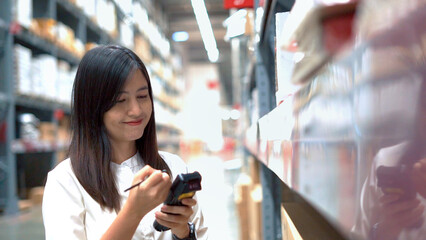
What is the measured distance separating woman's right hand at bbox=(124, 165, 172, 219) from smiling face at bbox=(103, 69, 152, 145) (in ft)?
0.87

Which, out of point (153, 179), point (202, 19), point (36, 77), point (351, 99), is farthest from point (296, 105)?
point (202, 19)

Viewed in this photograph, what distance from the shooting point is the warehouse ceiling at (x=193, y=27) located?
482 inches

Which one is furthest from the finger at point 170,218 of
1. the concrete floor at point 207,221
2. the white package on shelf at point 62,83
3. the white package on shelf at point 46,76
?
the white package on shelf at point 62,83

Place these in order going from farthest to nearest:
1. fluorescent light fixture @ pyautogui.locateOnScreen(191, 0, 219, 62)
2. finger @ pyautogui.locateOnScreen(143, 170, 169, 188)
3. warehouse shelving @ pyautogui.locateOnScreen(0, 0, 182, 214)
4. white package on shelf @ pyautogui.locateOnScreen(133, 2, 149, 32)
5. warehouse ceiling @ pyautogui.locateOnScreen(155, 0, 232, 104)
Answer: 1. warehouse ceiling @ pyautogui.locateOnScreen(155, 0, 232, 104)
2. white package on shelf @ pyautogui.locateOnScreen(133, 2, 149, 32)
3. fluorescent light fixture @ pyautogui.locateOnScreen(191, 0, 219, 62)
4. warehouse shelving @ pyautogui.locateOnScreen(0, 0, 182, 214)
5. finger @ pyautogui.locateOnScreen(143, 170, 169, 188)

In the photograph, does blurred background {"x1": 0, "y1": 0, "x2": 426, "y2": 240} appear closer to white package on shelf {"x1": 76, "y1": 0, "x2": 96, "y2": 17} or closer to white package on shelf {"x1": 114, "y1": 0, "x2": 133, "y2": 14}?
white package on shelf {"x1": 76, "y1": 0, "x2": 96, "y2": 17}

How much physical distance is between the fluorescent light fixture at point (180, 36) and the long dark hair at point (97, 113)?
1489 centimetres

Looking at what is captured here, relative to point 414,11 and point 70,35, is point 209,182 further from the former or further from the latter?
point 414,11

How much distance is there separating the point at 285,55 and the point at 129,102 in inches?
16.6

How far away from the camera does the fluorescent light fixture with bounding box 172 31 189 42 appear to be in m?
16.2

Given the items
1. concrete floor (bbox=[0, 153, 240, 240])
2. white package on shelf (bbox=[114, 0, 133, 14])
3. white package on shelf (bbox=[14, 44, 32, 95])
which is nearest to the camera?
concrete floor (bbox=[0, 153, 240, 240])

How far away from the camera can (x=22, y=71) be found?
14.9 feet

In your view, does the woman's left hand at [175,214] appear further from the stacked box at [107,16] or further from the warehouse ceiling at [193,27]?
the warehouse ceiling at [193,27]

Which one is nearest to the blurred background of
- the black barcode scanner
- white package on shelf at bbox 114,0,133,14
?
the black barcode scanner

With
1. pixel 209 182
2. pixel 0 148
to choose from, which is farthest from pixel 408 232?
pixel 209 182
